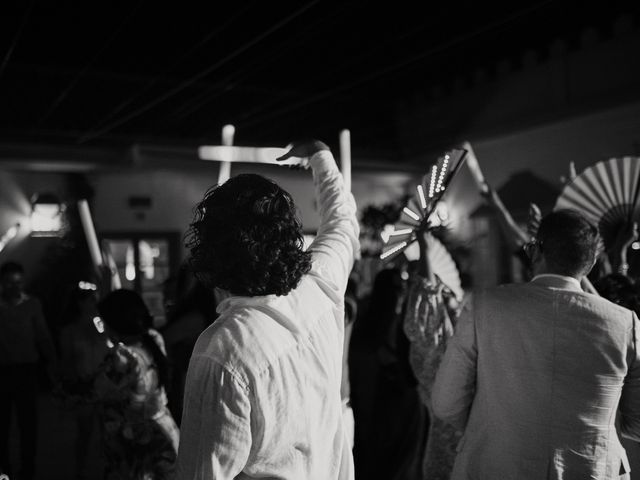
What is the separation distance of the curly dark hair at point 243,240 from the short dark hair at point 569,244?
864 mm

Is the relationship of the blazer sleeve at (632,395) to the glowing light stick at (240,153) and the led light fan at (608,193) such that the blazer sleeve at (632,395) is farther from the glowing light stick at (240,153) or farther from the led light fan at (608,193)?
the glowing light stick at (240,153)

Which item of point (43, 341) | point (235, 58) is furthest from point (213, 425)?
point (235, 58)

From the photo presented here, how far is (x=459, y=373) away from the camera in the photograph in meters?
1.70

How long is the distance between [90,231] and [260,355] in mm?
1467

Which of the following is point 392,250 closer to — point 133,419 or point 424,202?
point 424,202

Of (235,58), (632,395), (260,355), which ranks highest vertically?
(235,58)

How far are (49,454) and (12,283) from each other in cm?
133

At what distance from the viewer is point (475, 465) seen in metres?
1.66

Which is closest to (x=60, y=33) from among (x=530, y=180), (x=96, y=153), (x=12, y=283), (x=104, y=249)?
(x=96, y=153)

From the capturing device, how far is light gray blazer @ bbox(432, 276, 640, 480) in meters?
1.56

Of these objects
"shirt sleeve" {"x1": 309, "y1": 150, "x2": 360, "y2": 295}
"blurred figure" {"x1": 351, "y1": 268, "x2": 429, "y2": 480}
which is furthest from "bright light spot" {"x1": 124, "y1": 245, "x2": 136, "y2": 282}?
"shirt sleeve" {"x1": 309, "y1": 150, "x2": 360, "y2": 295}

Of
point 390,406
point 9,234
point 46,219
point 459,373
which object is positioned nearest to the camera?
point 459,373

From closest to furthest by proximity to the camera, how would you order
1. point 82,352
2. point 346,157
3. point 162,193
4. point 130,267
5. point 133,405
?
point 346,157 < point 133,405 < point 82,352 < point 130,267 < point 162,193

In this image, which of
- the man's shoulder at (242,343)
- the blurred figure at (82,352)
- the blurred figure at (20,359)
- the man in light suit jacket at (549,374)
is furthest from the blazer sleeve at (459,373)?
the blurred figure at (20,359)
